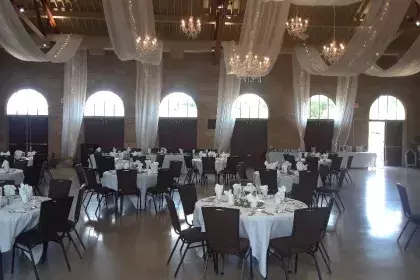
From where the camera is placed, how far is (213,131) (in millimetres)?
18781

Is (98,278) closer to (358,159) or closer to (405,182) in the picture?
(405,182)

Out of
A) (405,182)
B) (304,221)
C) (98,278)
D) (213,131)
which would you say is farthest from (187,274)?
(213,131)

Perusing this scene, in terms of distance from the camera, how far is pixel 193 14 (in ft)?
52.3

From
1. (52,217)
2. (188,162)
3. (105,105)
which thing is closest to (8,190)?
(52,217)

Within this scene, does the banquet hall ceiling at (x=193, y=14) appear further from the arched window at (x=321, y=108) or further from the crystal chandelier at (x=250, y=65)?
the crystal chandelier at (x=250, y=65)

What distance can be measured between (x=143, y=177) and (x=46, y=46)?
367 inches

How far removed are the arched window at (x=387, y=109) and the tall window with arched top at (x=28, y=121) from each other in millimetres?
14634

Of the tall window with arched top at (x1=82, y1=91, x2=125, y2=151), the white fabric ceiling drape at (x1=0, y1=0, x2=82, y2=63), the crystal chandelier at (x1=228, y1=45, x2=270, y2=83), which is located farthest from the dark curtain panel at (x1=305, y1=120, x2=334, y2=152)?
the white fabric ceiling drape at (x1=0, y1=0, x2=82, y2=63)

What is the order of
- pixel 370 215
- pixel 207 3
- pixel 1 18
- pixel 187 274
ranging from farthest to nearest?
pixel 207 3 → pixel 370 215 → pixel 1 18 → pixel 187 274

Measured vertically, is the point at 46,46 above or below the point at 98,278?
above

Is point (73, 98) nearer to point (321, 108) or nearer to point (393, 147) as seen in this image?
point (321, 108)

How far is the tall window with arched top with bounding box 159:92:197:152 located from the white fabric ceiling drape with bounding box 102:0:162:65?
33.9 ft

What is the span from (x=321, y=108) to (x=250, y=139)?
3540 millimetres

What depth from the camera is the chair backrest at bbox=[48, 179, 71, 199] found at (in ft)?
22.1
